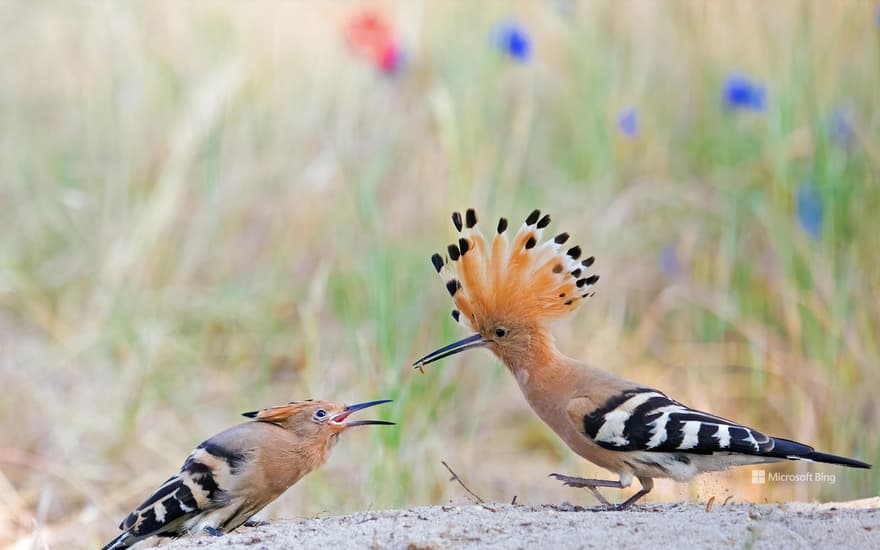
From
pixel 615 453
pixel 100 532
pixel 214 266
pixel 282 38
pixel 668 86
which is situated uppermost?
pixel 282 38

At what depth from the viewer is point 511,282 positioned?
3.34 meters

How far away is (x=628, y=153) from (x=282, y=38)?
2.87 metres

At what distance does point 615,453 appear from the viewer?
119 inches

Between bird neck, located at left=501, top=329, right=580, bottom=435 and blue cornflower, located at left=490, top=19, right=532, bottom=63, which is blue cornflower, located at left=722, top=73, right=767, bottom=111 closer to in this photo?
blue cornflower, located at left=490, top=19, right=532, bottom=63

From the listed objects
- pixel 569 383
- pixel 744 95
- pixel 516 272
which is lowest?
pixel 569 383

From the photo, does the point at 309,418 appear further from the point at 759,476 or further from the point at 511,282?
the point at 759,476

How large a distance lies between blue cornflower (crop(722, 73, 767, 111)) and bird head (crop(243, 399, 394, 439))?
331 centimetres

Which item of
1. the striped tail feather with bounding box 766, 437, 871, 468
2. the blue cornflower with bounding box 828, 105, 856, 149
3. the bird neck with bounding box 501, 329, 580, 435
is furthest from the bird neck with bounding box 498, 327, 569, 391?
the blue cornflower with bounding box 828, 105, 856, 149

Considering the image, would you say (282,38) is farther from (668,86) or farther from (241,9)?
(668,86)

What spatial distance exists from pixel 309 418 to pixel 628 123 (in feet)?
10.7

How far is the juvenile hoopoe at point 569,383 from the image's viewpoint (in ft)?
9.64

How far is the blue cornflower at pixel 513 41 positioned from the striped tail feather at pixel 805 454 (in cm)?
338

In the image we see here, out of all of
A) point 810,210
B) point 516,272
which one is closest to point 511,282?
point 516,272

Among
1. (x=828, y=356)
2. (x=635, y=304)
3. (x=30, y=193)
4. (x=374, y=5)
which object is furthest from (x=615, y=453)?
(x=374, y=5)
